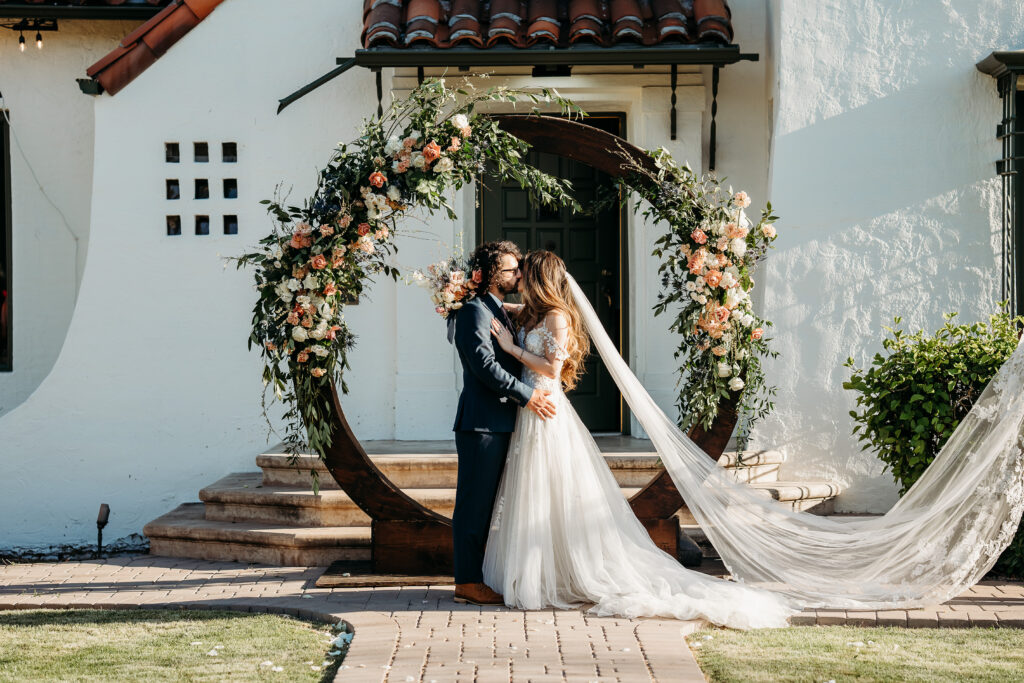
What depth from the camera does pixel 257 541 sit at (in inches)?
299

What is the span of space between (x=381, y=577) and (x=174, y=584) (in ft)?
4.23

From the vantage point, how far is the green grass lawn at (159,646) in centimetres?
506

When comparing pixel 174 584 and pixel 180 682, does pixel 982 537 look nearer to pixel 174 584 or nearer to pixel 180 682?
pixel 180 682

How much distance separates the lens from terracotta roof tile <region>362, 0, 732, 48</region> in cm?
852

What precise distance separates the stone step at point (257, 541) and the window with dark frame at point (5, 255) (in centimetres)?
266

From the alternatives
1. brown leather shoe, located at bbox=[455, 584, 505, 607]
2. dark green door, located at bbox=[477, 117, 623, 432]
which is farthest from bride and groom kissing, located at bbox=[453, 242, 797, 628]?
dark green door, located at bbox=[477, 117, 623, 432]

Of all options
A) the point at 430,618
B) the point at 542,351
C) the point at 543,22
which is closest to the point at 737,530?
the point at 542,351

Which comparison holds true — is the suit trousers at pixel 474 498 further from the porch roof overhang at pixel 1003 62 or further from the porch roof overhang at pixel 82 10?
the porch roof overhang at pixel 82 10

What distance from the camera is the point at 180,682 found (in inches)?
193

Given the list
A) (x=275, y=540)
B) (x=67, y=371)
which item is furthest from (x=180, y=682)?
(x=67, y=371)

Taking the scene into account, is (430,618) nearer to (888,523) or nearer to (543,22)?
(888,523)

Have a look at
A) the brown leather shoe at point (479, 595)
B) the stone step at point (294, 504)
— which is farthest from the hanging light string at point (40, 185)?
the brown leather shoe at point (479, 595)

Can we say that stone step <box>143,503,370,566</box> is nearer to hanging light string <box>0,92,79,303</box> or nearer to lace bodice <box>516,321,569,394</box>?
lace bodice <box>516,321,569,394</box>

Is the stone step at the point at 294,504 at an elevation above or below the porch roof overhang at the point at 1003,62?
below
